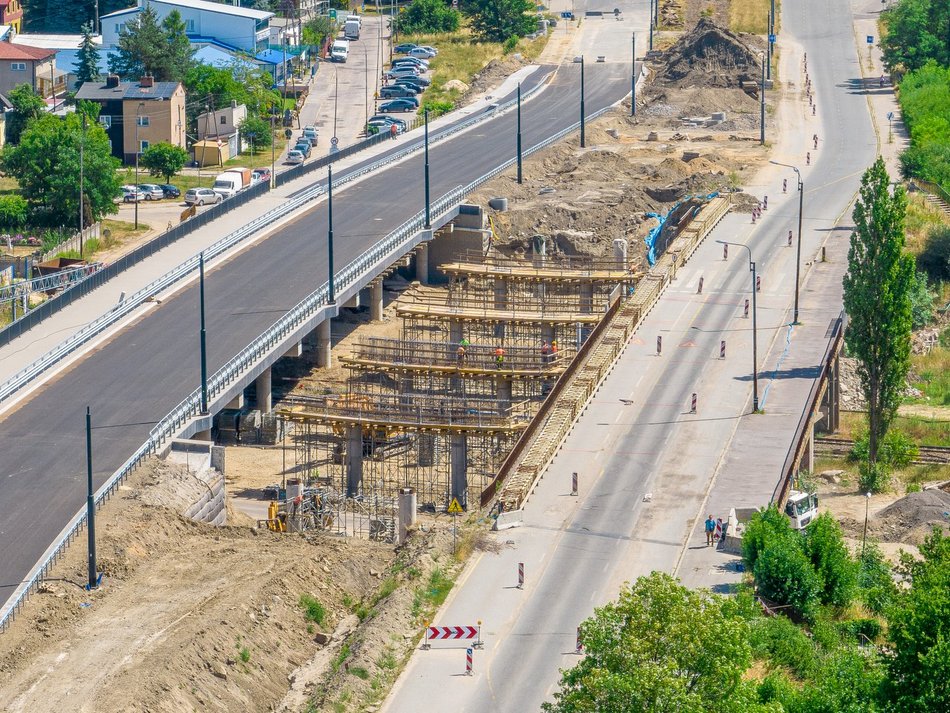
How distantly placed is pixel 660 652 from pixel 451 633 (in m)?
13.5

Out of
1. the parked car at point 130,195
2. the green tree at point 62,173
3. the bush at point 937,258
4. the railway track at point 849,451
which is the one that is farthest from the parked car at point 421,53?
the railway track at point 849,451

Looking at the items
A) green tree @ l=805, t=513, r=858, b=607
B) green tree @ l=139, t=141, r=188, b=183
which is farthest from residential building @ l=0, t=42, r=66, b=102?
green tree @ l=805, t=513, r=858, b=607

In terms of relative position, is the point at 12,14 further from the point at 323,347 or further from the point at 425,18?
the point at 323,347

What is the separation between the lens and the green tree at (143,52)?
137500mm

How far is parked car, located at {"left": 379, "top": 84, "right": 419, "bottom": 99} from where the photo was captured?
149750 mm

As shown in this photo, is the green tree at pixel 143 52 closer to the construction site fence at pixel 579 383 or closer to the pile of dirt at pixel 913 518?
the construction site fence at pixel 579 383

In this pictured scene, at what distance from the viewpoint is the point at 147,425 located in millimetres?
64812

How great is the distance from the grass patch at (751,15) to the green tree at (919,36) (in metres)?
19.6

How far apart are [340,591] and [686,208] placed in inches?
2372

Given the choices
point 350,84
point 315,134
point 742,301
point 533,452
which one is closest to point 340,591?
point 533,452

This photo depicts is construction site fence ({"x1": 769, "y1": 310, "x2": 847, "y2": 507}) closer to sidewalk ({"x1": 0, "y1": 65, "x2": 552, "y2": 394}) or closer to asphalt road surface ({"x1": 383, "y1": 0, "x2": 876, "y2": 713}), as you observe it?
asphalt road surface ({"x1": 383, "y1": 0, "x2": 876, "y2": 713})

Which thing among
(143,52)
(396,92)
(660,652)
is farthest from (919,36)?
(660,652)

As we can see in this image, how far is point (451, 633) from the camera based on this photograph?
49.3 m

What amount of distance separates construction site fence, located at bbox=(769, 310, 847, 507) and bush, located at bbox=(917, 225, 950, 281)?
16.4 meters
